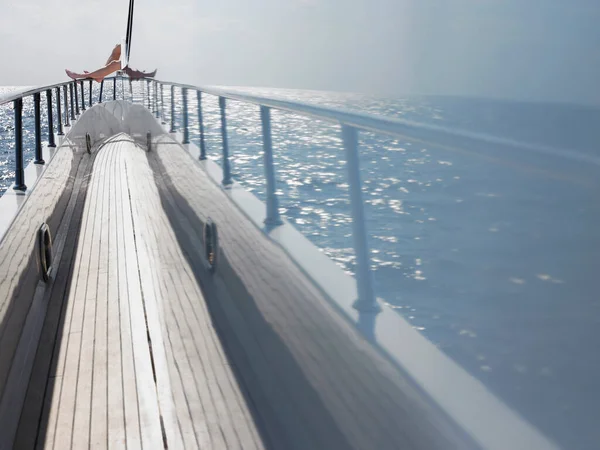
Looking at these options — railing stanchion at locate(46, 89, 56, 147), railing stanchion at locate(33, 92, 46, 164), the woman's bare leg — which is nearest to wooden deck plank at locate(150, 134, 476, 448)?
railing stanchion at locate(33, 92, 46, 164)

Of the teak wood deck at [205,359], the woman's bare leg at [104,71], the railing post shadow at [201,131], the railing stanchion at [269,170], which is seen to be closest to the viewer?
the teak wood deck at [205,359]

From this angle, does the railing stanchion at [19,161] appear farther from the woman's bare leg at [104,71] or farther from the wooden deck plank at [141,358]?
the woman's bare leg at [104,71]

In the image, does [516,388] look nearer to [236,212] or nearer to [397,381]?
[397,381]

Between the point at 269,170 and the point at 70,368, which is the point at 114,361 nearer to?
the point at 70,368

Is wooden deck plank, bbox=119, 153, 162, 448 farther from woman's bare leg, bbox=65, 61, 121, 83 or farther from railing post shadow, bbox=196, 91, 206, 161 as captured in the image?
woman's bare leg, bbox=65, 61, 121, 83

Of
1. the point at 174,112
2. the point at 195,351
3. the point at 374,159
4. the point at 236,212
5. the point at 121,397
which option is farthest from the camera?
the point at 174,112

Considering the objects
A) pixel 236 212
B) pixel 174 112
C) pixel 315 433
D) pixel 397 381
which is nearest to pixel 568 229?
pixel 397 381

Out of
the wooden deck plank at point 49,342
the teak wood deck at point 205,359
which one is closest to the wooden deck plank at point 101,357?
the teak wood deck at point 205,359

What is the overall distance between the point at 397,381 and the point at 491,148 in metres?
0.41

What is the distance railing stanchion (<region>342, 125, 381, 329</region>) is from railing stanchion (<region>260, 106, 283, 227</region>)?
0.55 metres

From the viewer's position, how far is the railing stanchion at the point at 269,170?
1.82 metres

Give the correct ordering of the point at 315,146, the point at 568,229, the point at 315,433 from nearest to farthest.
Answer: the point at 568,229 → the point at 315,433 → the point at 315,146

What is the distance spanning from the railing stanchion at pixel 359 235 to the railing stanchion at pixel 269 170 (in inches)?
21.7

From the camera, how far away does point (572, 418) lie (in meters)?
0.56
